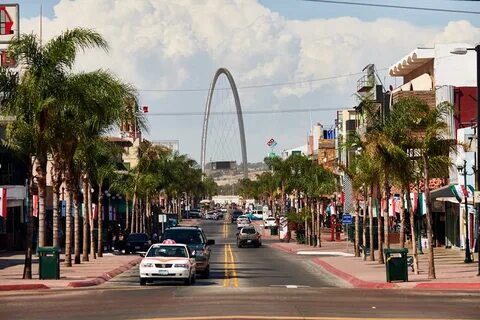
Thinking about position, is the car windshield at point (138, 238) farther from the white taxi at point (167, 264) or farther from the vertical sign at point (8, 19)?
the white taxi at point (167, 264)

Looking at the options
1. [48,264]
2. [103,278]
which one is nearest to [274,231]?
[103,278]

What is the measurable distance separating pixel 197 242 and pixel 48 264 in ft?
22.5

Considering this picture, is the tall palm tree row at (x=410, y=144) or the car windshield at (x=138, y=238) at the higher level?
the tall palm tree row at (x=410, y=144)

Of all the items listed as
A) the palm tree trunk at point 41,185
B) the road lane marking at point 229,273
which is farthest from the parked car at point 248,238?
the palm tree trunk at point 41,185

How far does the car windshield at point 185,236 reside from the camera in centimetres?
4357

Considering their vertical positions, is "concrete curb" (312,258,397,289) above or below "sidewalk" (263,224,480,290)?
below

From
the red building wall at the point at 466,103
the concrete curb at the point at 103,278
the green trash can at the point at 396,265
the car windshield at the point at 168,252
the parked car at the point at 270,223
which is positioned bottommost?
the concrete curb at the point at 103,278

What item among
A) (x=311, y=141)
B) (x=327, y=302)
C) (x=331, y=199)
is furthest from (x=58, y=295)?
(x=311, y=141)

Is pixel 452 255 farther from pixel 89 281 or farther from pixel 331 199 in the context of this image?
pixel 331 199

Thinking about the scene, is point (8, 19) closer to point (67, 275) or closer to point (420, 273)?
point (67, 275)

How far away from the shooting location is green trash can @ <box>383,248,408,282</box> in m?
37.7

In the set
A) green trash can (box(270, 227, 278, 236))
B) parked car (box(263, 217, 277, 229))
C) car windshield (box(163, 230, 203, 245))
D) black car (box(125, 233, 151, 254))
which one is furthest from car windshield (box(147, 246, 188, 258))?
parked car (box(263, 217, 277, 229))

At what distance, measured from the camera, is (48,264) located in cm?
3925

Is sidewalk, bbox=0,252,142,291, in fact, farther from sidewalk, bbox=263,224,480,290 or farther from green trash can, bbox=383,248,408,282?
green trash can, bbox=383,248,408,282
